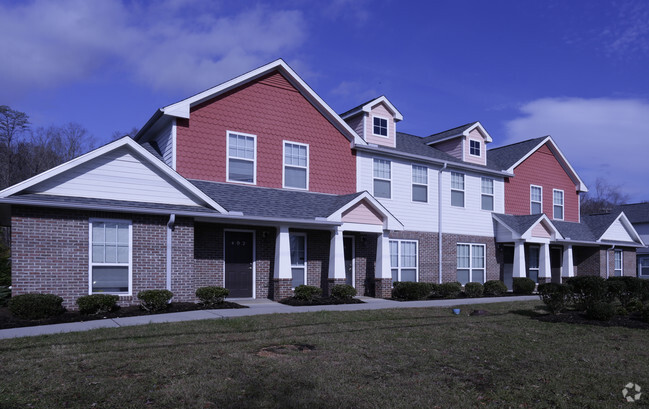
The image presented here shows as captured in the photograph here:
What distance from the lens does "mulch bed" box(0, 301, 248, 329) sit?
11.9m

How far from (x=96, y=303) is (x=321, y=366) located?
7341 millimetres

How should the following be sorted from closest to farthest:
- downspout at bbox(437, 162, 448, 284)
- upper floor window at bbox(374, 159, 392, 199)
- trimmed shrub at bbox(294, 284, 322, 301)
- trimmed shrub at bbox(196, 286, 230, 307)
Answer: trimmed shrub at bbox(196, 286, 230, 307)
trimmed shrub at bbox(294, 284, 322, 301)
upper floor window at bbox(374, 159, 392, 199)
downspout at bbox(437, 162, 448, 284)

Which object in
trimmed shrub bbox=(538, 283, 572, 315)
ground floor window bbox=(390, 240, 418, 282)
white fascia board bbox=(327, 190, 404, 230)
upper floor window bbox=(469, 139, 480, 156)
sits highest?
upper floor window bbox=(469, 139, 480, 156)

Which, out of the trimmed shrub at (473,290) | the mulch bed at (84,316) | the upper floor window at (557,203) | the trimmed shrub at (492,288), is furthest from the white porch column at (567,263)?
the mulch bed at (84,316)

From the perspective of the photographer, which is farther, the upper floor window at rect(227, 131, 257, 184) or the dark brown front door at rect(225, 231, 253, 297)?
the upper floor window at rect(227, 131, 257, 184)

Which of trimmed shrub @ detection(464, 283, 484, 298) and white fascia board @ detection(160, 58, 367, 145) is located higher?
white fascia board @ detection(160, 58, 367, 145)

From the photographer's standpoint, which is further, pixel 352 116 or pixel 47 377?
pixel 352 116

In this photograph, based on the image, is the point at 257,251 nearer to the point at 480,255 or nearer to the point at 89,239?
the point at 89,239

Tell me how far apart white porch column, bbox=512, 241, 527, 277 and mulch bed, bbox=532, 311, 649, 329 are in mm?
9072

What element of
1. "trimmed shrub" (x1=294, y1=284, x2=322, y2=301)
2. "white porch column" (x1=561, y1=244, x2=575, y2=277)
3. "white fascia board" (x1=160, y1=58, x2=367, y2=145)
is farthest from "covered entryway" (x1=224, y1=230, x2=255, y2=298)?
"white porch column" (x1=561, y1=244, x2=575, y2=277)

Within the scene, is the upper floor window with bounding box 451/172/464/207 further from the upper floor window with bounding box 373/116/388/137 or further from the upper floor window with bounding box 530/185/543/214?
the upper floor window with bounding box 530/185/543/214

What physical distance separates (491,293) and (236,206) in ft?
40.0

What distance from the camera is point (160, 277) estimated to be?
14.9 meters

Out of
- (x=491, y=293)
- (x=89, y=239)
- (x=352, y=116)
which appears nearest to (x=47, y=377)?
(x=89, y=239)
